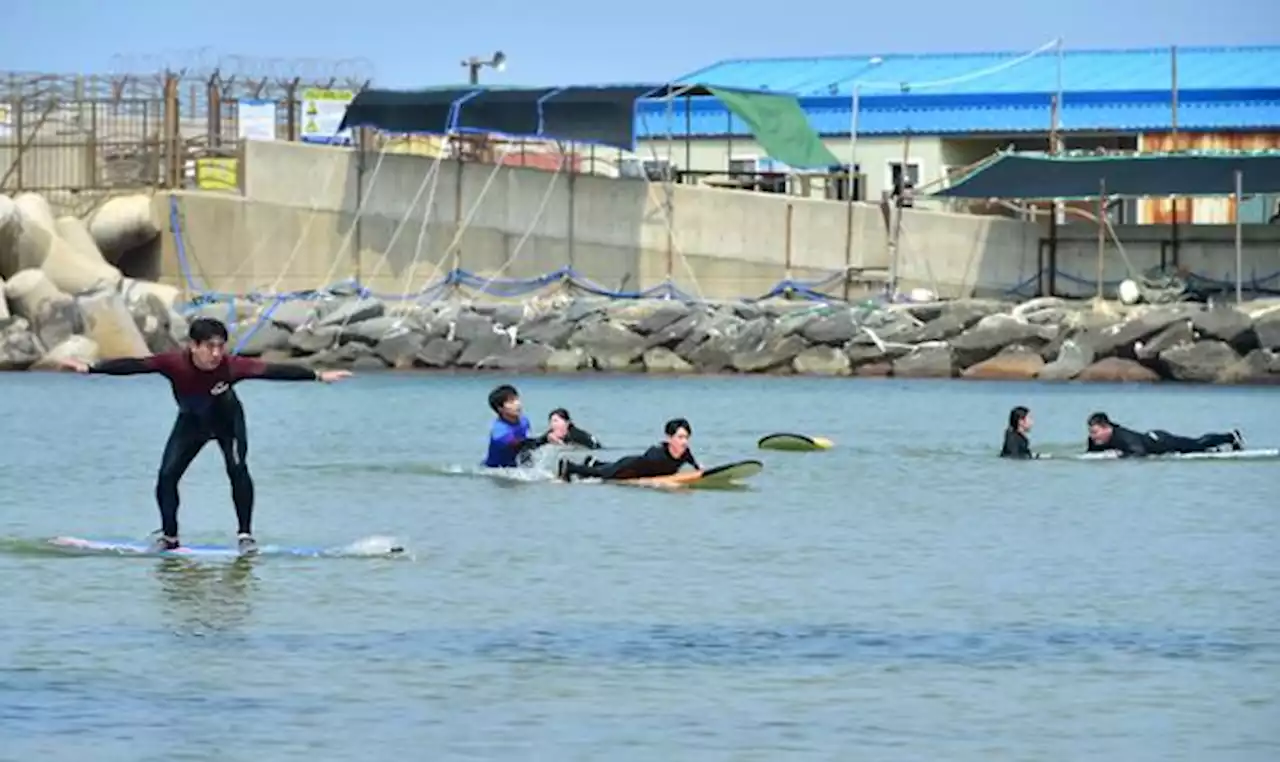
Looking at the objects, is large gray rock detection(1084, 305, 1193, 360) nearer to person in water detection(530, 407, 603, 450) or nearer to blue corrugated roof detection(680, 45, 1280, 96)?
blue corrugated roof detection(680, 45, 1280, 96)

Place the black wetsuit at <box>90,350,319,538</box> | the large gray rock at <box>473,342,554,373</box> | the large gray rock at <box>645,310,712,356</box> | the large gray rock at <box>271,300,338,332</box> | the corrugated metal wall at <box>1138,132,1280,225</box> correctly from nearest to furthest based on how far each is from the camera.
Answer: the black wetsuit at <box>90,350,319,538</box>, the large gray rock at <box>645,310,712,356</box>, the large gray rock at <box>473,342,554,373</box>, the large gray rock at <box>271,300,338,332</box>, the corrugated metal wall at <box>1138,132,1280,225</box>

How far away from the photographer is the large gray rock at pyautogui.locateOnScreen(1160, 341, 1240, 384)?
183ft

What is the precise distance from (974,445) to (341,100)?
32.7 metres

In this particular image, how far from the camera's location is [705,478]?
108 ft

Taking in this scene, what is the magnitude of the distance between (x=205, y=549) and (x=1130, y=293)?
115ft

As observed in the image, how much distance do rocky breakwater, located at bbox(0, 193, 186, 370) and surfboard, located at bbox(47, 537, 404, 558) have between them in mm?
30869

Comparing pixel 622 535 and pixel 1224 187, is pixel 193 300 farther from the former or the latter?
pixel 622 535

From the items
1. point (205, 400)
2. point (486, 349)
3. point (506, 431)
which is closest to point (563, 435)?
point (506, 431)

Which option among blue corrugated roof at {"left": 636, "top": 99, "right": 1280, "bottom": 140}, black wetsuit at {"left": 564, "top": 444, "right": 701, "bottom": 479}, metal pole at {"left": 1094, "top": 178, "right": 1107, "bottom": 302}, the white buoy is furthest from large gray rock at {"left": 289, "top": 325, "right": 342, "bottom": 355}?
black wetsuit at {"left": 564, "top": 444, "right": 701, "bottom": 479}

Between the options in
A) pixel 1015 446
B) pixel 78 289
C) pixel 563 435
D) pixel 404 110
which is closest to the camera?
pixel 563 435

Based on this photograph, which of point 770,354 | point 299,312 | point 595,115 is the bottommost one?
point 770,354

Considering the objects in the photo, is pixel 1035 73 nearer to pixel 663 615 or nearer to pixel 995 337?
pixel 995 337

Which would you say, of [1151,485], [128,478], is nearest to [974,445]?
[1151,485]

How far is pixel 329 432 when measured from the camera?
154 ft
